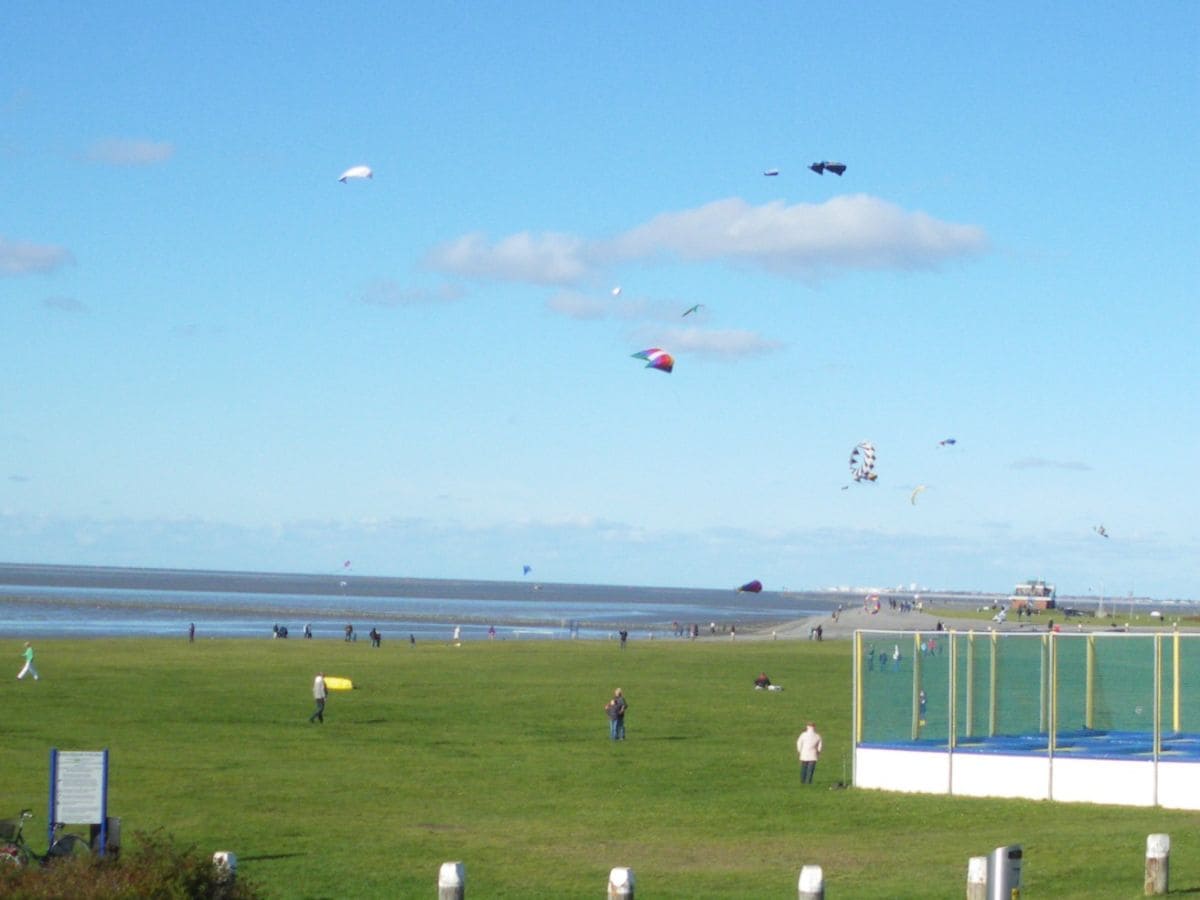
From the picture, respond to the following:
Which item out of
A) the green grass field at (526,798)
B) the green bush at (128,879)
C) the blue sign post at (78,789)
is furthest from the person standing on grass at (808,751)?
the green bush at (128,879)

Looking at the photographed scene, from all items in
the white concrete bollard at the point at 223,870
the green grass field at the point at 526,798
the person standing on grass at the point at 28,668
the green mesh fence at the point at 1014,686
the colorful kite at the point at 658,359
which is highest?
the colorful kite at the point at 658,359

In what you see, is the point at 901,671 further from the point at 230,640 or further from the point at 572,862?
the point at 230,640

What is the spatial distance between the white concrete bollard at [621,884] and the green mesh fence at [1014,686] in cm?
1758

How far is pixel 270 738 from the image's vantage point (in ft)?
140

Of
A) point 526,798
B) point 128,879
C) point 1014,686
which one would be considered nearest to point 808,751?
point 1014,686

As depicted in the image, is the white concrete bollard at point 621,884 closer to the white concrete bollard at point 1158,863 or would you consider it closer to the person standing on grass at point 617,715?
the white concrete bollard at point 1158,863

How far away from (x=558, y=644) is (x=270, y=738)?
61255 millimetres

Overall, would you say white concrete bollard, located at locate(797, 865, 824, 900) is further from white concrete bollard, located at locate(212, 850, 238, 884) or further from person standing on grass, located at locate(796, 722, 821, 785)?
person standing on grass, located at locate(796, 722, 821, 785)

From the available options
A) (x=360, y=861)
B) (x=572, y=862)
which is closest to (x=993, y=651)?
(x=572, y=862)

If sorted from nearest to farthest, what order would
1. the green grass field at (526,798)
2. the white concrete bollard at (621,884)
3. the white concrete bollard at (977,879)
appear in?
the white concrete bollard at (621,884) < the white concrete bollard at (977,879) < the green grass field at (526,798)

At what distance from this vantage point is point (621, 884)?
50.3ft

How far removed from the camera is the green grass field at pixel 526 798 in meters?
22.9

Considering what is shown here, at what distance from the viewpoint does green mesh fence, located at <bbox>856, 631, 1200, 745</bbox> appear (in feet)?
104

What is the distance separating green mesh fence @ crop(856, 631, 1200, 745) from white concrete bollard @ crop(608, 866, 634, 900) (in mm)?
17583
